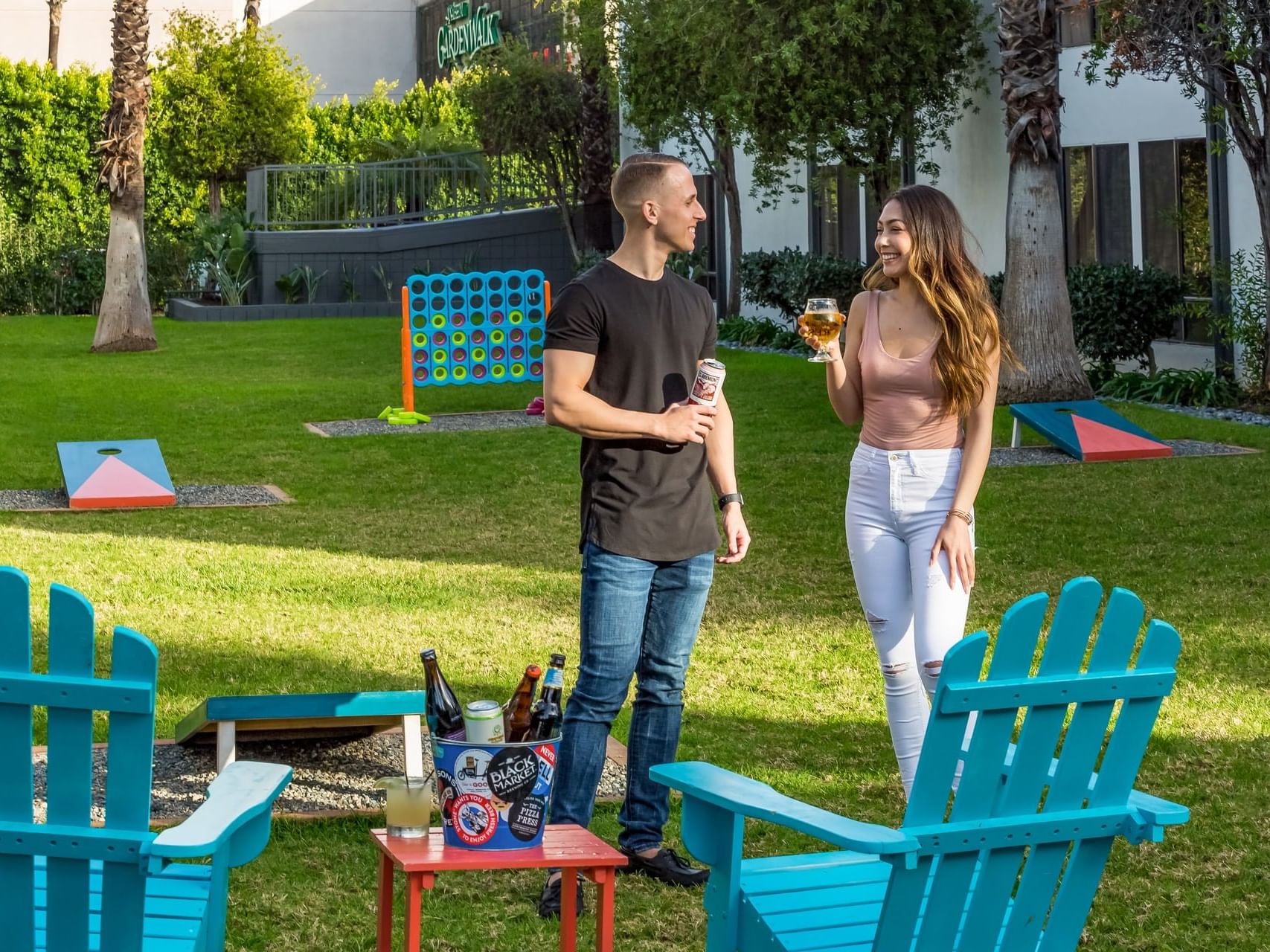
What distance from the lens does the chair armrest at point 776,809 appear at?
2.91 m

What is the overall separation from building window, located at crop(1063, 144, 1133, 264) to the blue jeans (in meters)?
15.4

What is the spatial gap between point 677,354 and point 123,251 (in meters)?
21.6

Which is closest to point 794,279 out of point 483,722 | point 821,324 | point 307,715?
point 821,324

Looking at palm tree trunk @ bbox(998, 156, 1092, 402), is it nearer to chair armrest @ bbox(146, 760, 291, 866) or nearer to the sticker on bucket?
the sticker on bucket

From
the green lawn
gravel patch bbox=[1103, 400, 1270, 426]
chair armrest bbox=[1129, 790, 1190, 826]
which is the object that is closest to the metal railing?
the green lawn

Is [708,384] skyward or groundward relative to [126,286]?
groundward

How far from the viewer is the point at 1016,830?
3.04 metres

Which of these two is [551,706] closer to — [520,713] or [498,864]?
[520,713]

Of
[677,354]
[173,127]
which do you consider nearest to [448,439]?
[677,354]

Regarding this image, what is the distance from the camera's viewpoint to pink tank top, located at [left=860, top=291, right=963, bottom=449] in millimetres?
4680

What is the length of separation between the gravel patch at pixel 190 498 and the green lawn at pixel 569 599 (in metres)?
0.25

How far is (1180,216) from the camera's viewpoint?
1791cm

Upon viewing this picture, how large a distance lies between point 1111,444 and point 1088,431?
20cm

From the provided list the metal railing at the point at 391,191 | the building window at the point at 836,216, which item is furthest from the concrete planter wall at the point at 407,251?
the building window at the point at 836,216
